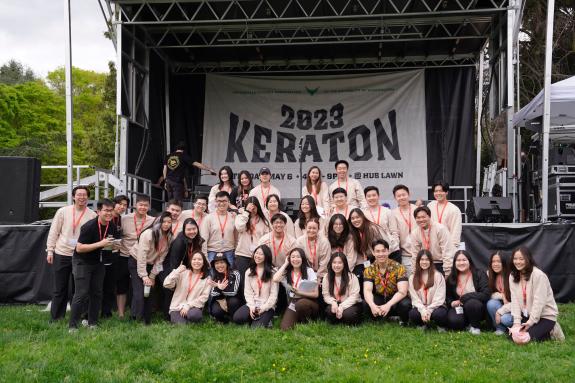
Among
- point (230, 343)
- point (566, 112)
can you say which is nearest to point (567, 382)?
point (230, 343)

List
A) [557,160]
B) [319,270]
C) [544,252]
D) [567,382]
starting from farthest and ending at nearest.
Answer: [557,160] < [544,252] < [319,270] < [567,382]

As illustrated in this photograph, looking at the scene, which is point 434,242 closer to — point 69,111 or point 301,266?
point 301,266

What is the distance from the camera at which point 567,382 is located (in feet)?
12.8

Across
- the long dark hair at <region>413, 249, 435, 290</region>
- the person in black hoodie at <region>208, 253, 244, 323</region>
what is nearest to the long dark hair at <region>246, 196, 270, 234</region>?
the person in black hoodie at <region>208, 253, 244, 323</region>

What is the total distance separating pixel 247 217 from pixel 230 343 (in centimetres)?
169

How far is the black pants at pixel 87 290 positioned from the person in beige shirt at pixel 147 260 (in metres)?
0.41

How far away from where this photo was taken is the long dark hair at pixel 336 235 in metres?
5.93

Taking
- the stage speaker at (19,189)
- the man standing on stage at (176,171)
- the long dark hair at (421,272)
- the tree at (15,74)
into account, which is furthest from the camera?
the tree at (15,74)

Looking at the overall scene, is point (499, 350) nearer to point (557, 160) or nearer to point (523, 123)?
point (557, 160)

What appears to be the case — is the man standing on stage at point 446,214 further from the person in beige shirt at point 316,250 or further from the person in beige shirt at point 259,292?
the person in beige shirt at point 259,292

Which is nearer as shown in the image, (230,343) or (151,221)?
(230,343)

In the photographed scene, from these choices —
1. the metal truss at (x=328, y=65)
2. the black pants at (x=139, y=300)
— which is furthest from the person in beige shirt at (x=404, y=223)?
the metal truss at (x=328, y=65)

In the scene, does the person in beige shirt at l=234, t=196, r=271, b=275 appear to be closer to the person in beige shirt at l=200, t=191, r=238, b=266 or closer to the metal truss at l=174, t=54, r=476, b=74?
the person in beige shirt at l=200, t=191, r=238, b=266

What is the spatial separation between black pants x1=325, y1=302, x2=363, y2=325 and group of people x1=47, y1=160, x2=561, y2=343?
0.04 ft
